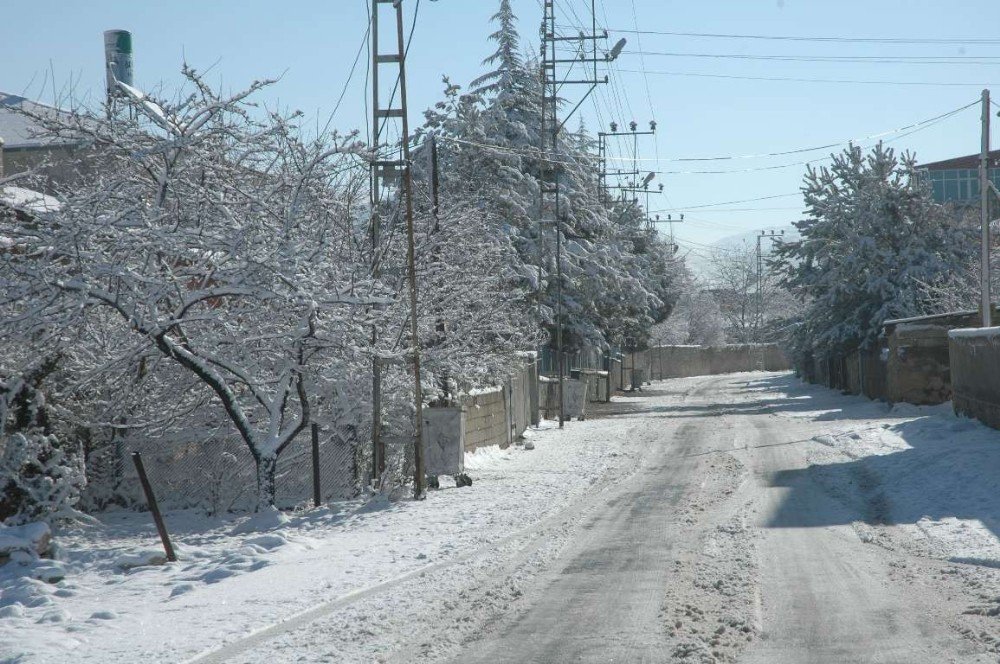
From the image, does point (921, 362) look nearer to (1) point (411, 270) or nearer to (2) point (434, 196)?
(2) point (434, 196)

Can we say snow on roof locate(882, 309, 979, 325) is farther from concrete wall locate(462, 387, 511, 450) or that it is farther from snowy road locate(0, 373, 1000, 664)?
concrete wall locate(462, 387, 511, 450)

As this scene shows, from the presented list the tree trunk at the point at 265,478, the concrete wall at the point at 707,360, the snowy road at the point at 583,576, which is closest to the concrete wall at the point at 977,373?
the snowy road at the point at 583,576

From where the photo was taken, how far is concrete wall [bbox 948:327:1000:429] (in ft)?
60.0

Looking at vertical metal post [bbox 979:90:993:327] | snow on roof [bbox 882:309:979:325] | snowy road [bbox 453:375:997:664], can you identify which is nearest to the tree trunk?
snowy road [bbox 453:375:997:664]

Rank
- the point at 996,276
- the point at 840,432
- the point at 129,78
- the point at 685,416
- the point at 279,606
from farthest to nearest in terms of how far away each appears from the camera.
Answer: the point at 996,276
the point at 685,416
the point at 129,78
the point at 840,432
the point at 279,606

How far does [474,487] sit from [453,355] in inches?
94.3

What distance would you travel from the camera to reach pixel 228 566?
11266 mm

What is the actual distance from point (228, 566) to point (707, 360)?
8570cm

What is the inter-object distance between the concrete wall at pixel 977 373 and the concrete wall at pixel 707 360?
48911mm

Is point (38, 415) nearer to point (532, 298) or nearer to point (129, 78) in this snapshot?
point (129, 78)

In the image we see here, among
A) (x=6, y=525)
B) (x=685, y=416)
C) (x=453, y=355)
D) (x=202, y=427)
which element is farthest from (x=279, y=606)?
(x=685, y=416)

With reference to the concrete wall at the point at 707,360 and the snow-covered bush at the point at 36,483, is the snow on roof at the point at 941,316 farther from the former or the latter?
the concrete wall at the point at 707,360

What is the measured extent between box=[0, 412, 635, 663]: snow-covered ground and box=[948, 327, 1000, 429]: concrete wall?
6.70 metres

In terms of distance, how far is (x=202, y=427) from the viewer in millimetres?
16766
